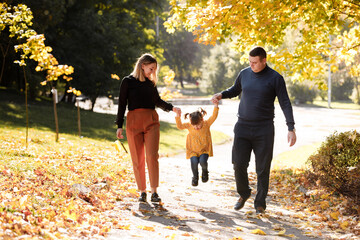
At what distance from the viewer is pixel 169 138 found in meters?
20.8

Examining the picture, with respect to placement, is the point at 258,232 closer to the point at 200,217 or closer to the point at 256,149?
the point at 200,217

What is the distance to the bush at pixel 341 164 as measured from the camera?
663 centimetres

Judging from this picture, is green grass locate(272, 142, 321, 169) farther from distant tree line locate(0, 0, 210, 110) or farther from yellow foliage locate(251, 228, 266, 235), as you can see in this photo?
distant tree line locate(0, 0, 210, 110)

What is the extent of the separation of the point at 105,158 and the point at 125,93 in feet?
16.5

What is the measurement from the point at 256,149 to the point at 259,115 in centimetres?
47

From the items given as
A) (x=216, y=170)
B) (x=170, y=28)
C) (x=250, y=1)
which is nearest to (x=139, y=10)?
(x=170, y=28)

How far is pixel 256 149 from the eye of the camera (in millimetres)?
6027

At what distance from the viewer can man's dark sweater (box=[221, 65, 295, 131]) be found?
229 inches

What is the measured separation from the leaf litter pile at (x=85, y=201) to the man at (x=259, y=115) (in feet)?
2.62

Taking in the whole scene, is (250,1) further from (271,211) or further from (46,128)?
(46,128)

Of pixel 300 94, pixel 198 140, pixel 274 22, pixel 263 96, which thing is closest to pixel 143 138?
pixel 198 140

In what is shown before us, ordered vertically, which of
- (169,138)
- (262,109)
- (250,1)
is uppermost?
(250,1)

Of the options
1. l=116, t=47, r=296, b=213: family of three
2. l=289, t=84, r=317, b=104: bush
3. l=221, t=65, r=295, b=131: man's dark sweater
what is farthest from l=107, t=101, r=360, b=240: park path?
l=289, t=84, r=317, b=104: bush

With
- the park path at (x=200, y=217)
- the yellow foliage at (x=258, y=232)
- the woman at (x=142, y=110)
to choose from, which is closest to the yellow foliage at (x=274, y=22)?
the woman at (x=142, y=110)
